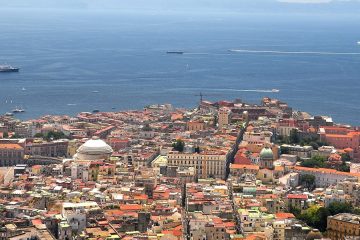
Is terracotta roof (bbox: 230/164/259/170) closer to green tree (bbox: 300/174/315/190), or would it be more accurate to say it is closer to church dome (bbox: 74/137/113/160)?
green tree (bbox: 300/174/315/190)

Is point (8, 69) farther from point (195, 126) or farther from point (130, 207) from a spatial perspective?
point (130, 207)

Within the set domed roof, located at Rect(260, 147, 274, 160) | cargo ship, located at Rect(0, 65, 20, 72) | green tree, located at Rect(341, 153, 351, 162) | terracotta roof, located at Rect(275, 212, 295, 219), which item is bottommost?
cargo ship, located at Rect(0, 65, 20, 72)

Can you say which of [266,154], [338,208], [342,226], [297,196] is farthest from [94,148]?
[342,226]

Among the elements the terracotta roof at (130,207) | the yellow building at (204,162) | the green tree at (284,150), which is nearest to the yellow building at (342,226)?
the terracotta roof at (130,207)

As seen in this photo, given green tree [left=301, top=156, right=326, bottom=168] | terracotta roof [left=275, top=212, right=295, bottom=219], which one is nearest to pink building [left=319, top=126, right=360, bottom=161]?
green tree [left=301, top=156, right=326, bottom=168]

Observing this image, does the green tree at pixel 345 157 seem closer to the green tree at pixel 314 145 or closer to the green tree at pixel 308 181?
the green tree at pixel 314 145
